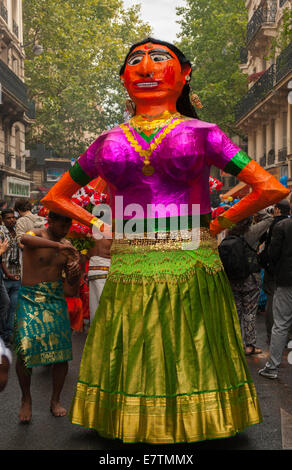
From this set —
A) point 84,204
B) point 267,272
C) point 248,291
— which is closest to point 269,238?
point 267,272

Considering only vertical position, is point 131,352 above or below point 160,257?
below

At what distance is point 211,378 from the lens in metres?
3.42

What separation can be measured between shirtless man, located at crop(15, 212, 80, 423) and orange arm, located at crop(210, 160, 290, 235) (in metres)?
1.25

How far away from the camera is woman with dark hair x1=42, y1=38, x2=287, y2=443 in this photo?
11.1ft

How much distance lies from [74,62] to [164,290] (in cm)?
3166

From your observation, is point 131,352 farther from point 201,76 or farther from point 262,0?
point 201,76

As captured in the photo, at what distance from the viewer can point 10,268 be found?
7.27 m

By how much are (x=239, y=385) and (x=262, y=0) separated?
2534 cm

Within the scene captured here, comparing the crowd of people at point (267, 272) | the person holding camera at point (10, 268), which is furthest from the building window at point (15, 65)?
the crowd of people at point (267, 272)

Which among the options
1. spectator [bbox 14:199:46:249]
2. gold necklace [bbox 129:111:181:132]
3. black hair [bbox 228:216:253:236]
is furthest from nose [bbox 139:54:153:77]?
spectator [bbox 14:199:46:249]

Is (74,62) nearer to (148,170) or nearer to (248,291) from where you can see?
(248,291)

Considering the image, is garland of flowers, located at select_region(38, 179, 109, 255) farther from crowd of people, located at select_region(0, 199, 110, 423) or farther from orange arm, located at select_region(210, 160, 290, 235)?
orange arm, located at select_region(210, 160, 290, 235)

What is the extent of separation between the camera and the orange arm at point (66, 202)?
3844 millimetres
